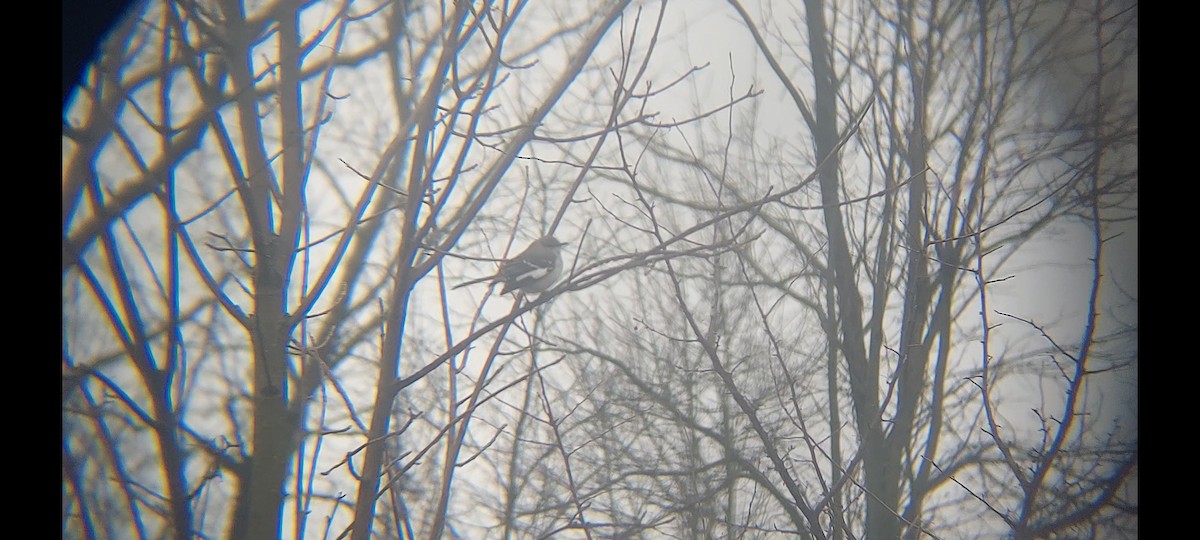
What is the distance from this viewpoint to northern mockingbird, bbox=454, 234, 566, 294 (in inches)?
31.4

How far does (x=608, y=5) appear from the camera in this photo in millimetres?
871

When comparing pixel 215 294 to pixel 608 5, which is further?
pixel 608 5

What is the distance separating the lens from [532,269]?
80cm

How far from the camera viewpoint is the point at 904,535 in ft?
2.82

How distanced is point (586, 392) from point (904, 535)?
0.45 metres

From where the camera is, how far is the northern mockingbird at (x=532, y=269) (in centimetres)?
80
